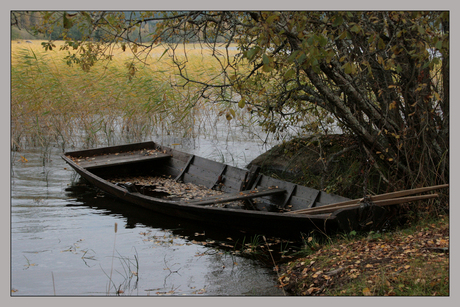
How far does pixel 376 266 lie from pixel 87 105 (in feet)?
27.8

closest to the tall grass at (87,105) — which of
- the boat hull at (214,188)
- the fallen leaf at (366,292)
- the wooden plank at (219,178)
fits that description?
the boat hull at (214,188)

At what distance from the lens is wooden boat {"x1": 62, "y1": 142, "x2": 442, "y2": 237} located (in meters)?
5.01

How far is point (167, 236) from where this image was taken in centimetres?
561

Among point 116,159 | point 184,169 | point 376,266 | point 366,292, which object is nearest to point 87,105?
point 116,159

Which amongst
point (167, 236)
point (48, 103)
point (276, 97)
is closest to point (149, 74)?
point (48, 103)

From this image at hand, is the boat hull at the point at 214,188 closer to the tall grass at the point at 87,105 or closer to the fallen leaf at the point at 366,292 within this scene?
the fallen leaf at the point at 366,292

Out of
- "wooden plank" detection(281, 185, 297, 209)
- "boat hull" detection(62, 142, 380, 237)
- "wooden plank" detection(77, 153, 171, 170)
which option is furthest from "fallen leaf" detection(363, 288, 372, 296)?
"wooden plank" detection(77, 153, 171, 170)

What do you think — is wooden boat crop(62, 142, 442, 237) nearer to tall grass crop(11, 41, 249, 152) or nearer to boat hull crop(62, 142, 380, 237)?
boat hull crop(62, 142, 380, 237)

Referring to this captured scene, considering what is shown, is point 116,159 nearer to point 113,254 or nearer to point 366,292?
point 113,254

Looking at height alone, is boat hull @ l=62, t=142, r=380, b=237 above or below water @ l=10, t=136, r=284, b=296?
above

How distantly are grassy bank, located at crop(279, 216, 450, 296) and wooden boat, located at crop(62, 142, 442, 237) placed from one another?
1.03 ft

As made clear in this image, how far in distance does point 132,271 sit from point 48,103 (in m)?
6.94

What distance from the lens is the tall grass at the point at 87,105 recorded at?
991cm

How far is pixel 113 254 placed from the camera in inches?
196
